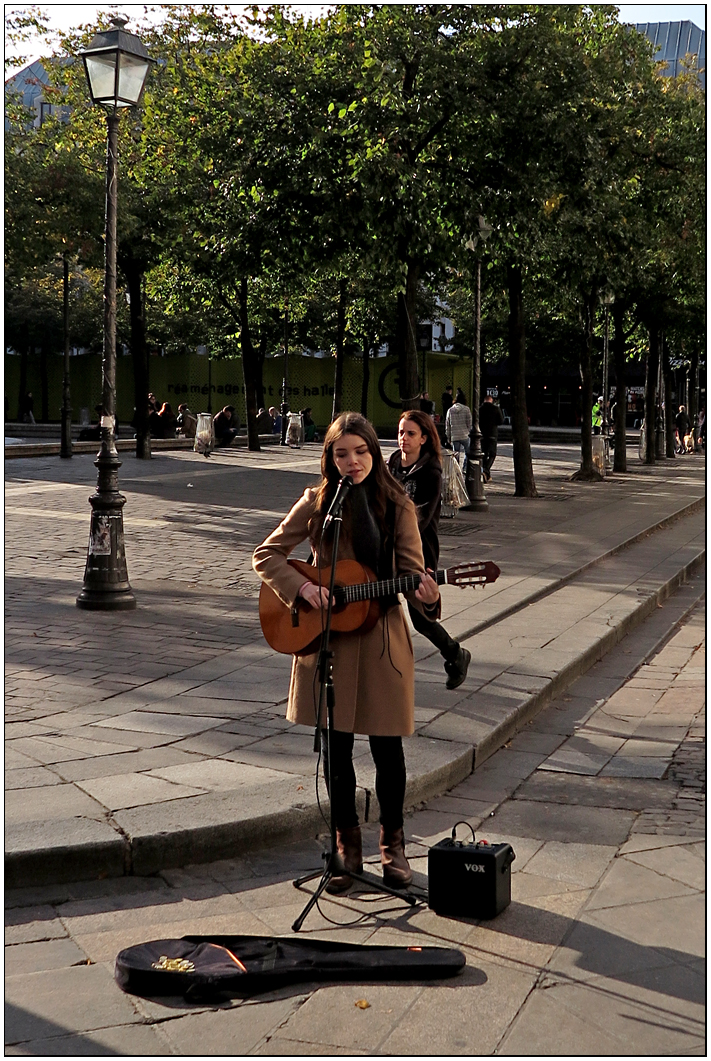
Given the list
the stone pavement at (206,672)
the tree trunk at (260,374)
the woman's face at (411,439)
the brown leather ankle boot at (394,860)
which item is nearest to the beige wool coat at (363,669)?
the brown leather ankle boot at (394,860)

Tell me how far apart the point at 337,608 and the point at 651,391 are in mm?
31113

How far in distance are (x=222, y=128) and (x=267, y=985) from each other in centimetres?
1607

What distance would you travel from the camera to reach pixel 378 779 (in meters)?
4.94

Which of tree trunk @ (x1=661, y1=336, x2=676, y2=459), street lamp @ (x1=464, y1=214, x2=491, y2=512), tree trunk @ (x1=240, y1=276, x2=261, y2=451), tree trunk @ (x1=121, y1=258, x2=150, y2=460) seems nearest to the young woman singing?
street lamp @ (x1=464, y1=214, x2=491, y2=512)

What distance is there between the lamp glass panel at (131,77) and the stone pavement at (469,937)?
7.52 meters

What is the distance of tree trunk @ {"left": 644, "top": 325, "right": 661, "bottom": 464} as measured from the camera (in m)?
32.9

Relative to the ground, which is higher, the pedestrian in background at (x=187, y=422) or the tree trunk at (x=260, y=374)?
the tree trunk at (x=260, y=374)

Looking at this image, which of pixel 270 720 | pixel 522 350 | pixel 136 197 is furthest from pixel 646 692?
pixel 136 197

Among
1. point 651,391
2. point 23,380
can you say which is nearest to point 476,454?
point 651,391

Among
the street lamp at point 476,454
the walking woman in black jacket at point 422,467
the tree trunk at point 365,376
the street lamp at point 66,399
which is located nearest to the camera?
the walking woman in black jacket at point 422,467

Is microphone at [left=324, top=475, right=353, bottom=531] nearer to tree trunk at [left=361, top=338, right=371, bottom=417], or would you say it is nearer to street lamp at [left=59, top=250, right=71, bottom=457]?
street lamp at [left=59, top=250, right=71, bottom=457]

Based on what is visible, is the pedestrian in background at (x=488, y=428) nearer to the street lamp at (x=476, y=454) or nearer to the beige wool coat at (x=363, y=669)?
the street lamp at (x=476, y=454)

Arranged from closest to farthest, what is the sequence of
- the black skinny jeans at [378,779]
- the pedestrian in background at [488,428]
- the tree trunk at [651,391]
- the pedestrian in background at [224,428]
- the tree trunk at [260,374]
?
the black skinny jeans at [378,779], the pedestrian in background at [488,428], the tree trunk at [651,391], the pedestrian in background at [224,428], the tree trunk at [260,374]

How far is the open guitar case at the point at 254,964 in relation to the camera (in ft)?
12.8
